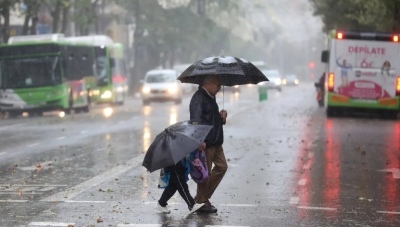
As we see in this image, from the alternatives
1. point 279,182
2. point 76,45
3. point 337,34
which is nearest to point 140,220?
point 279,182

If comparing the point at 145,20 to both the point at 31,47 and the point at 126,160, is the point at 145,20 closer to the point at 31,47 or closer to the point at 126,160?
the point at 31,47

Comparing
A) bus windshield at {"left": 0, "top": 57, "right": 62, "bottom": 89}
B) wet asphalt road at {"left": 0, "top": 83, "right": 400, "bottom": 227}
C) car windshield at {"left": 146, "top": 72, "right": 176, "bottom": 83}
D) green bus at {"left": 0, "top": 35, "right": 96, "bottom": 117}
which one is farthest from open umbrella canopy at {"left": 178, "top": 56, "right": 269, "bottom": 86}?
car windshield at {"left": 146, "top": 72, "right": 176, "bottom": 83}

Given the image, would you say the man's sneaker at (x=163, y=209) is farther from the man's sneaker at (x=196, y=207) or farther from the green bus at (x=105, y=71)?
the green bus at (x=105, y=71)

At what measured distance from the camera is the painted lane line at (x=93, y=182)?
13.5 meters

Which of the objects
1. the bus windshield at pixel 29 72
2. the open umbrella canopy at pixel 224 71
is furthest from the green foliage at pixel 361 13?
the open umbrella canopy at pixel 224 71

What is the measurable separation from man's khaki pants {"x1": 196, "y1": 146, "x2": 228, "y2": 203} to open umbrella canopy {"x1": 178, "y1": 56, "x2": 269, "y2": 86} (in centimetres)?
83

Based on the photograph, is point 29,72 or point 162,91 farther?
point 162,91

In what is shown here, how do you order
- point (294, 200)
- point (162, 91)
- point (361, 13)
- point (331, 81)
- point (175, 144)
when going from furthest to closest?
point (162, 91) → point (361, 13) → point (331, 81) → point (294, 200) → point (175, 144)

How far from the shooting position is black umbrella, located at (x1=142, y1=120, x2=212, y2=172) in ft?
36.7

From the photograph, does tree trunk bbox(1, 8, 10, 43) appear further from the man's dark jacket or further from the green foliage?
the man's dark jacket

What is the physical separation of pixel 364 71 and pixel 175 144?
24.7 m

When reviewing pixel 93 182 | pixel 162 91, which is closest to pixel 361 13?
pixel 162 91

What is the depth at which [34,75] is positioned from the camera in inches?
1565

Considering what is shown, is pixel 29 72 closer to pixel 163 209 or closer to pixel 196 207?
pixel 163 209
